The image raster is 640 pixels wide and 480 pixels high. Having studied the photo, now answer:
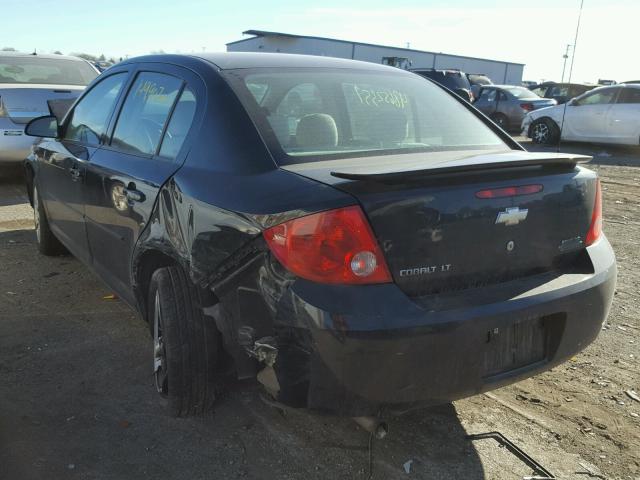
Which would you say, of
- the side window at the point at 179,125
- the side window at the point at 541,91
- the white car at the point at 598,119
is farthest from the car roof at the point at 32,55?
the side window at the point at 541,91

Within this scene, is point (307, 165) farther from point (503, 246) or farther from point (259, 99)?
point (503, 246)

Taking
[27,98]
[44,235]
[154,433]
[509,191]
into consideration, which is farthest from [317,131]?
[27,98]

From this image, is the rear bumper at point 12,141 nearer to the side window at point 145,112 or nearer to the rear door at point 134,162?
the rear door at point 134,162

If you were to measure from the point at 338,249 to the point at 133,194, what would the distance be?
1.40 metres

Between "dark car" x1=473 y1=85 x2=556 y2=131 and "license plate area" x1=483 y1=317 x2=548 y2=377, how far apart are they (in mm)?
15555

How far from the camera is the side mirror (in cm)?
432

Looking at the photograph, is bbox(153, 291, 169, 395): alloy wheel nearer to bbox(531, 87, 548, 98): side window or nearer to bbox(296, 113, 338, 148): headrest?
bbox(296, 113, 338, 148): headrest

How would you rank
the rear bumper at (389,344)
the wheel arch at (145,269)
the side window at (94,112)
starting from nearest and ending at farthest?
the rear bumper at (389,344) → the wheel arch at (145,269) → the side window at (94,112)

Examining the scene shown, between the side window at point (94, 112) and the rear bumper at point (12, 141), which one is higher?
the side window at point (94, 112)

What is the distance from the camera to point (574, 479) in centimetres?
240

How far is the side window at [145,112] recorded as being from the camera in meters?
2.98

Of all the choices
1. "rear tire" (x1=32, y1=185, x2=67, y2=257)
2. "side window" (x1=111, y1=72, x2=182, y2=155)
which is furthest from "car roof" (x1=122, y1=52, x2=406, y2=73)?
"rear tire" (x1=32, y1=185, x2=67, y2=257)

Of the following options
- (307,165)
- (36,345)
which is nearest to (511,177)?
(307,165)

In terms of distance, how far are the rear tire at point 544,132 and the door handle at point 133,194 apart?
12963 millimetres
